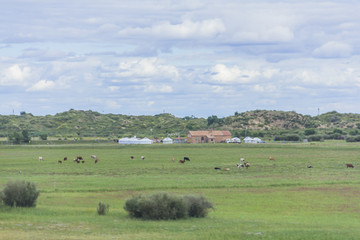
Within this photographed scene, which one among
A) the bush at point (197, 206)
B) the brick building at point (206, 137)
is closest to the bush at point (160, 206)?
the bush at point (197, 206)

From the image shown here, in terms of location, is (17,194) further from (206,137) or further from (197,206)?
(206,137)

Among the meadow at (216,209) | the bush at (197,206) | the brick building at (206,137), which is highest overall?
the brick building at (206,137)

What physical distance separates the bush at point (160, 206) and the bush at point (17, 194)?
607cm

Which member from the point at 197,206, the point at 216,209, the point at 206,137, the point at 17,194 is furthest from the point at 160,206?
the point at 206,137

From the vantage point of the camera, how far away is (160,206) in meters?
24.7

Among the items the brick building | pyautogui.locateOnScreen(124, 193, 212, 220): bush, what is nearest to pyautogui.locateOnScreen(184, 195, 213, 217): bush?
pyautogui.locateOnScreen(124, 193, 212, 220): bush

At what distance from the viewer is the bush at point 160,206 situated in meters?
24.8

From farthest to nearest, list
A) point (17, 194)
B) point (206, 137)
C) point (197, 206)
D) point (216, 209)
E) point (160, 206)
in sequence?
point (206, 137) → point (216, 209) → point (17, 194) → point (197, 206) → point (160, 206)

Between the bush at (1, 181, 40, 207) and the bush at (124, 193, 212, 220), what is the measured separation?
6074 mm

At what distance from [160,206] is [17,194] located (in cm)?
826

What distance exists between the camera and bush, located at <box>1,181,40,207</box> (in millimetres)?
27828

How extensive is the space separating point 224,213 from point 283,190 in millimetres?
13738

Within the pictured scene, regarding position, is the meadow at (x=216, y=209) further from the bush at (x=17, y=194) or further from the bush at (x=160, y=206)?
the bush at (x=17, y=194)

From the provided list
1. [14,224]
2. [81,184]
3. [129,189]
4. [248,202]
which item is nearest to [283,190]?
[248,202]
